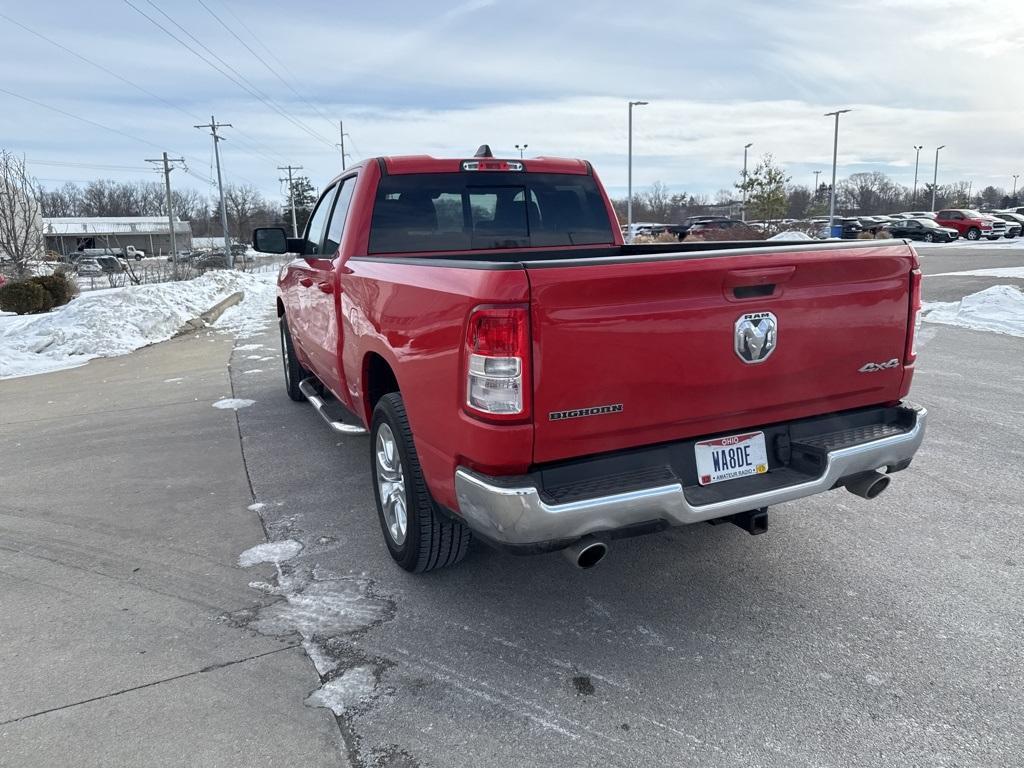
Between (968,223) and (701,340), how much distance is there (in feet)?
155

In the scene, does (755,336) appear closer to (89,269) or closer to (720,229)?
(720,229)

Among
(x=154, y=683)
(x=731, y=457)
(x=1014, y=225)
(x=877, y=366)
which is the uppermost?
(x=1014, y=225)

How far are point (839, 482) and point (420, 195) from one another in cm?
298

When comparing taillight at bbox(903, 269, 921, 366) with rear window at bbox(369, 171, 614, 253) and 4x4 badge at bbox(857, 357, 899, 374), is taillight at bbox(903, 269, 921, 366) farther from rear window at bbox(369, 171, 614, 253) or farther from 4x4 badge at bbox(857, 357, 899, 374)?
rear window at bbox(369, 171, 614, 253)

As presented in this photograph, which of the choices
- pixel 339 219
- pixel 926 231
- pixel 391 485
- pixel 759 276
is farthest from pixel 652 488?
pixel 926 231

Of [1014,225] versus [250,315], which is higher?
[1014,225]

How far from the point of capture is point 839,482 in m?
3.19

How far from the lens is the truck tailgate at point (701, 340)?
2.63 m

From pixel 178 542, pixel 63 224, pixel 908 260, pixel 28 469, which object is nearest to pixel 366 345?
pixel 178 542

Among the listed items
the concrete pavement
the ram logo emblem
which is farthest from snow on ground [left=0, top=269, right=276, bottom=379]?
the ram logo emblem

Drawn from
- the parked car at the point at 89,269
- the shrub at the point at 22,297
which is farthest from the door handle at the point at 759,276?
the parked car at the point at 89,269

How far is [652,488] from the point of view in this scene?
2.73m

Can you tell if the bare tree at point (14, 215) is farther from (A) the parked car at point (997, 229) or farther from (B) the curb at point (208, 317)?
(A) the parked car at point (997, 229)

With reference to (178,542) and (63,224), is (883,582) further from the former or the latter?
(63,224)
